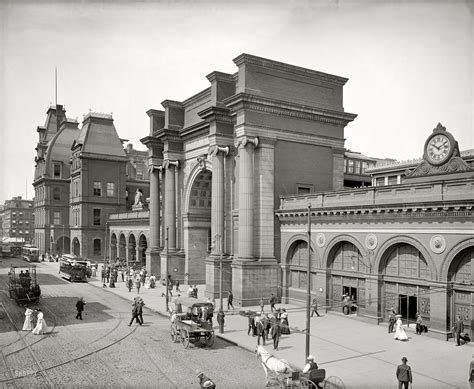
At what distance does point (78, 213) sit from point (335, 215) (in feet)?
188

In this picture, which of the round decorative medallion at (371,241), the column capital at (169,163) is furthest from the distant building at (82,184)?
the round decorative medallion at (371,241)

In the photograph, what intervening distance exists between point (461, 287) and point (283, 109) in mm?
18210

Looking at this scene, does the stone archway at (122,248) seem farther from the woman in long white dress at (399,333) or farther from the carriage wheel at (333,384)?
the carriage wheel at (333,384)

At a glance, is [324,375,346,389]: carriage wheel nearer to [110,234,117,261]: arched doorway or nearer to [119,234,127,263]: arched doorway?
[119,234,127,263]: arched doorway

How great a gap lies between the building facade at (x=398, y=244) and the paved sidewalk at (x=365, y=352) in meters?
1.79

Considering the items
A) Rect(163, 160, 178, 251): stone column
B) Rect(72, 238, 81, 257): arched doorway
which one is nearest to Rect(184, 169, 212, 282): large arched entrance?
Rect(163, 160, 178, 251): stone column

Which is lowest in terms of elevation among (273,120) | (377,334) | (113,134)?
(377,334)

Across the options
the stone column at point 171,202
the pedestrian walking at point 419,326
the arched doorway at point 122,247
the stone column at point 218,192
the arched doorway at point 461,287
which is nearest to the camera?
the arched doorway at point 461,287

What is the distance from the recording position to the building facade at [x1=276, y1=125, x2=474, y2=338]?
21.5 m

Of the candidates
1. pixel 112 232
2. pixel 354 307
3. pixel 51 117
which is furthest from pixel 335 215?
pixel 51 117

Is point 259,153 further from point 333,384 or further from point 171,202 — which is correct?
point 333,384

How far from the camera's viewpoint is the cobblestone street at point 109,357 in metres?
15.3

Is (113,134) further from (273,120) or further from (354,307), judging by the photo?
(354,307)

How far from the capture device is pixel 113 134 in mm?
77812
